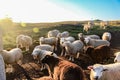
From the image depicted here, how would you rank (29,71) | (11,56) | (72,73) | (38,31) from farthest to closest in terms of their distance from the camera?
(38,31), (11,56), (29,71), (72,73)

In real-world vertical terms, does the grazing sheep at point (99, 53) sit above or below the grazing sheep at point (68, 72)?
below

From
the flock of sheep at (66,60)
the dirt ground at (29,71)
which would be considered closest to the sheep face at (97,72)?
the flock of sheep at (66,60)

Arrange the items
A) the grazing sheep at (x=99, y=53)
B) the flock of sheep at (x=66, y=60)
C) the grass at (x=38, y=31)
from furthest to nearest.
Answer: the grass at (x=38, y=31) → the grazing sheep at (x=99, y=53) → the flock of sheep at (x=66, y=60)

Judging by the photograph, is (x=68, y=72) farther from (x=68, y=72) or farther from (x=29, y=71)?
(x=29, y=71)

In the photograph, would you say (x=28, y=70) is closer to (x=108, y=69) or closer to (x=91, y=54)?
(x=91, y=54)

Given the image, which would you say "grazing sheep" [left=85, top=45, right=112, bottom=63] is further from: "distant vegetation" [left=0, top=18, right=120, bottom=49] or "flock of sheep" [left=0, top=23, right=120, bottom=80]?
"distant vegetation" [left=0, top=18, right=120, bottom=49]

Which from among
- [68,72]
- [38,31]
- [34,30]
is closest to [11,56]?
[68,72]

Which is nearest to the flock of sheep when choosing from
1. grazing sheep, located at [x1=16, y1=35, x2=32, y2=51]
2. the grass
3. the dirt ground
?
grazing sheep, located at [x1=16, y1=35, x2=32, y2=51]

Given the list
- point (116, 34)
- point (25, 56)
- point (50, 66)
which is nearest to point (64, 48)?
point (25, 56)

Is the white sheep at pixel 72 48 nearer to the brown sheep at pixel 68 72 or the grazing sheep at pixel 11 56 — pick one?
the grazing sheep at pixel 11 56

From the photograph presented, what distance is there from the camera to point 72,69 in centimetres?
958

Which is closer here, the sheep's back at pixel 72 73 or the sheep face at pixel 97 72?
the sheep face at pixel 97 72

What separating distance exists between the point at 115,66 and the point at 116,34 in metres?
24.6

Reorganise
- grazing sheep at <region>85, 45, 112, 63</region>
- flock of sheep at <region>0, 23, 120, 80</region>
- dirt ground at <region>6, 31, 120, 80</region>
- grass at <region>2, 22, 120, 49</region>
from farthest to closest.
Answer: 1. grass at <region>2, 22, 120, 49</region>
2. grazing sheep at <region>85, 45, 112, 63</region>
3. dirt ground at <region>6, 31, 120, 80</region>
4. flock of sheep at <region>0, 23, 120, 80</region>
